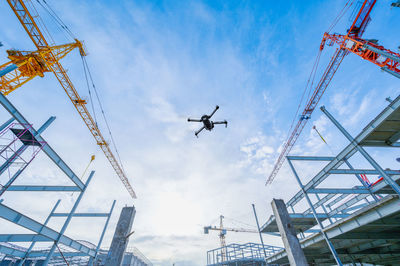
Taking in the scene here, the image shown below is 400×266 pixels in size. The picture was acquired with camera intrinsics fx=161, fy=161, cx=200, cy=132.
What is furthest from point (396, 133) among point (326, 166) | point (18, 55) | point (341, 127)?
point (18, 55)

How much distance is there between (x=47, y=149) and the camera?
9.98 metres

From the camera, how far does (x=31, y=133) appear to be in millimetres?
9141

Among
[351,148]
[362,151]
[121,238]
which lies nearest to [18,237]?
[121,238]

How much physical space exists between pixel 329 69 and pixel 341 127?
2121 cm

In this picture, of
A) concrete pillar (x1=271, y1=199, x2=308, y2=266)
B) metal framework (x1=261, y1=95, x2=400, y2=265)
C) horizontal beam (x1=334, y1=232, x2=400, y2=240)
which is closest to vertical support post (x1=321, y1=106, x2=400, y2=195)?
metal framework (x1=261, y1=95, x2=400, y2=265)

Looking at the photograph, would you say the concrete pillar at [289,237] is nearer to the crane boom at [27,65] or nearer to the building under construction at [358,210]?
the building under construction at [358,210]

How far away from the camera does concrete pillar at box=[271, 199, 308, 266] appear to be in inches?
205

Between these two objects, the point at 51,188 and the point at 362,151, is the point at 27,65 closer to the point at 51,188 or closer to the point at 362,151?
the point at 51,188

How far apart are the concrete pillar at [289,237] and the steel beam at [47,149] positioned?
42.7 feet

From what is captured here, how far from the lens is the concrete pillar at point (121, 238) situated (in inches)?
568

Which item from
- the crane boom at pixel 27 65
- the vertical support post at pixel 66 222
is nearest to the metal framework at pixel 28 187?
the vertical support post at pixel 66 222

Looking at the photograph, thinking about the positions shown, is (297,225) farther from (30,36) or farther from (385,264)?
(30,36)

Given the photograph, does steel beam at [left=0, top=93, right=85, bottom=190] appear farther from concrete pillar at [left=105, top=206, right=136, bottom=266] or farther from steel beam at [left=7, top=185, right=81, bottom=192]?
concrete pillar at [left=105, top=206, right=136, bottom=266]

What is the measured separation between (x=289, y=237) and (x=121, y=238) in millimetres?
15663
